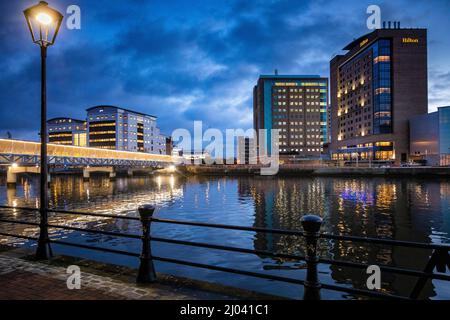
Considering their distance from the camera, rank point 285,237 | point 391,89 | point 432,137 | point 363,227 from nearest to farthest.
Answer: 1. point 285,237
2. point 363,227
3. point 432,137
4. point 391,89

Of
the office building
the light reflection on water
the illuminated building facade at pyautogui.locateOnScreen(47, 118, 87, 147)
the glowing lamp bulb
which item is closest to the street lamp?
the glowing lamp bulb

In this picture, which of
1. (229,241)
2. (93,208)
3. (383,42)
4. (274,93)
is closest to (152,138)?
(274,93)

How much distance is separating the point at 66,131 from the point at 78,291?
8431 inches

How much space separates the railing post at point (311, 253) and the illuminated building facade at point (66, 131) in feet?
679

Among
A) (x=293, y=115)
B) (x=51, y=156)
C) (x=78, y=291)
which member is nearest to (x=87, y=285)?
(x=78, y=291)

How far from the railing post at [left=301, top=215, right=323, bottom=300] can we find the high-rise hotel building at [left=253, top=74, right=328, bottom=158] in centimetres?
19179

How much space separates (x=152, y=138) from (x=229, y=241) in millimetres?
187215

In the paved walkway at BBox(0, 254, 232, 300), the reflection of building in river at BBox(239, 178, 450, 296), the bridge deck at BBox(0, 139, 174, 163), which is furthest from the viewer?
the bridge deck at BBox(0, 139, 174, 163)

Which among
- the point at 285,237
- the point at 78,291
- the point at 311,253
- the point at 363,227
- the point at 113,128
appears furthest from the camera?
the point at 113,128

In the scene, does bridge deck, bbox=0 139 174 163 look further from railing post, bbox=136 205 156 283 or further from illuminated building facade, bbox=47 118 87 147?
illuminated building facade, bbox=47 118 87 147

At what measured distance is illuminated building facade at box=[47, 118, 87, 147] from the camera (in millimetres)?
190800

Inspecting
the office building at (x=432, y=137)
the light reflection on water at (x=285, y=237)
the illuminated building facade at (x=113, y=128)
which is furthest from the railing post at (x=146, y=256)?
the illuminated building facade at (x=113, y=128)

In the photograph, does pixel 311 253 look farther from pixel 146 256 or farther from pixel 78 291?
pixel 78 291

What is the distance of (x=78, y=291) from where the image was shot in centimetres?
567
